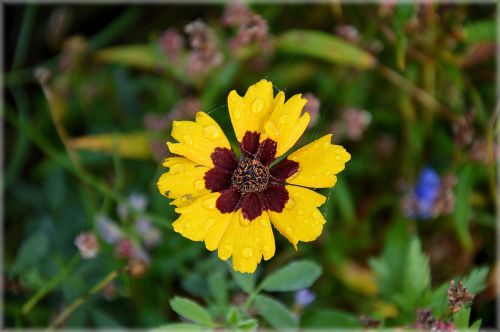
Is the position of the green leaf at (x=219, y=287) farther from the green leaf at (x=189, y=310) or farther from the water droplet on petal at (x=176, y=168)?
the water droplet on petal at (x=176, y=168)

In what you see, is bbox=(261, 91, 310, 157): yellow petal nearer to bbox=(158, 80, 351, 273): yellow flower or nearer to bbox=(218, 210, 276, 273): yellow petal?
bbox=(158, 80, 351, 273): yellow flower

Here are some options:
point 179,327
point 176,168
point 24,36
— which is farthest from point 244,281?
point 24,36

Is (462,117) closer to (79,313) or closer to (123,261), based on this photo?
(123,261)

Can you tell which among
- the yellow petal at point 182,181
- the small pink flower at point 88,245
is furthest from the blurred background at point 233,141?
the yellow petal at point 182,181

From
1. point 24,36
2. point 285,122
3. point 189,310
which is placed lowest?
point 189,310

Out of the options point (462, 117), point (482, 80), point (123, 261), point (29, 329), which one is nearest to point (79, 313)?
point (29, 329)

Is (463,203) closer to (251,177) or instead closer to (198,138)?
(251,177)
